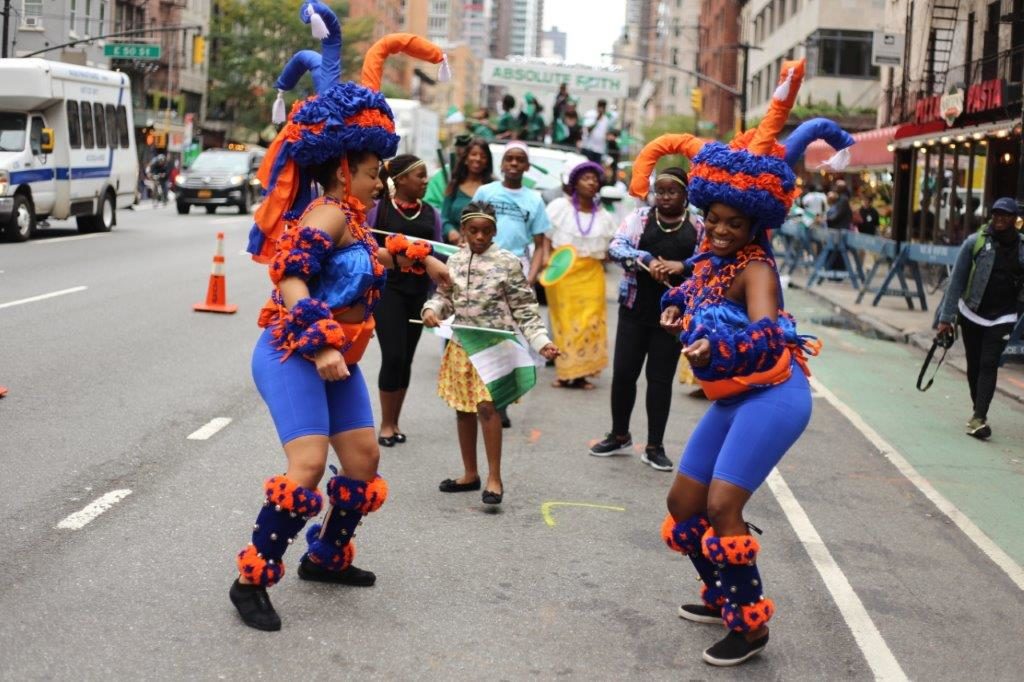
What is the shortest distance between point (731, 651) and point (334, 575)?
164 cm

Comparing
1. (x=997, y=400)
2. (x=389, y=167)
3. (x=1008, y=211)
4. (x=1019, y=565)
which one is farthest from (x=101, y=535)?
(x=997, y=400)

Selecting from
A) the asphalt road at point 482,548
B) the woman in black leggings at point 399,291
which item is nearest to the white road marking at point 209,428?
the asphalt road at point 482,548

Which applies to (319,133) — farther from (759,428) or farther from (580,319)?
(580,319)

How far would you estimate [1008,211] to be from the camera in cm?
1004

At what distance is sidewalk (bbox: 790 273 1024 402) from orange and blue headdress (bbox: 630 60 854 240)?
832 centimetres

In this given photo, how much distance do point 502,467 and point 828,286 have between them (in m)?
18.6

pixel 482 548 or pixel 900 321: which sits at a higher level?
pixel 900 321

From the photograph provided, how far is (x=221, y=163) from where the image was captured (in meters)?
38.4

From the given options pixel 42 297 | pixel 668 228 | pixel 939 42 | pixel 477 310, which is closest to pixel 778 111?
pixel 477 310

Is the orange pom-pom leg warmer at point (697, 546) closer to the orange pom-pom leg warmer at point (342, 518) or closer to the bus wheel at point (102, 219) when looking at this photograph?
the orange pom-pom leg warmer at point (342, 518)

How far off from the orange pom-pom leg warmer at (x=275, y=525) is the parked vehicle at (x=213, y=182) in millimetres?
33501

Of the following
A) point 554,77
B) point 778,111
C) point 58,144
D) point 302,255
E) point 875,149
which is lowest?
point 302,255

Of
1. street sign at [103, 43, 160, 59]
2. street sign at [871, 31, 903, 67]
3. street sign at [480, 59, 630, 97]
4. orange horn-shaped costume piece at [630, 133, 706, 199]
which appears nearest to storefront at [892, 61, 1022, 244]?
street sign at [871, 31, 903, 67]

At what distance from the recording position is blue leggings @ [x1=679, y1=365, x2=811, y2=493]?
190 inches
